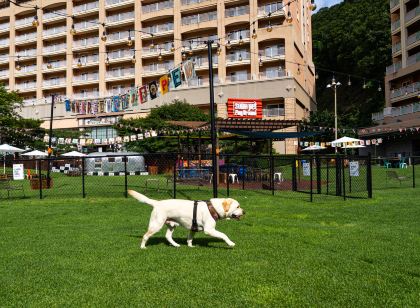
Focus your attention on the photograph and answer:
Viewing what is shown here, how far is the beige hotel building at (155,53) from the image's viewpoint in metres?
49.2

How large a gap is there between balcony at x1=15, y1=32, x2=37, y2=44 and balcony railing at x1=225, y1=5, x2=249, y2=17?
3021 centimetres

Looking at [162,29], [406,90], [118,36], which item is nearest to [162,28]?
[162,29]

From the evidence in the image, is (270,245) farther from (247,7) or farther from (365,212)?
(247,7)

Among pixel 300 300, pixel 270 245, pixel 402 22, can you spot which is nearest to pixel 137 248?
pixel 270 245

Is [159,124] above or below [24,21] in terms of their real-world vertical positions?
below

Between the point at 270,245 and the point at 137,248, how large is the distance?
2068 millimetres

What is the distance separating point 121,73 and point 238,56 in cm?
1668

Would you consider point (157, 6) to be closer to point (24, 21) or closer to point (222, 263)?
point (24, 21)

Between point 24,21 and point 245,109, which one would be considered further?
point 24,21

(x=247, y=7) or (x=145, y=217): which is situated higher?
(x=247, y=7)

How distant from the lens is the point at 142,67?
56344mm

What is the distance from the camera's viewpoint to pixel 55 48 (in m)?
61.9

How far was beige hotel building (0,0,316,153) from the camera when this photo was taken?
49219 millimetres

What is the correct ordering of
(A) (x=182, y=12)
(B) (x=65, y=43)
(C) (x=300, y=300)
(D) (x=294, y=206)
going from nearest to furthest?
(C) (x=300, y=300)
(D) (x=294, y=206)
(A) (x=182, y=12)
(B) (x=65, y=43)
